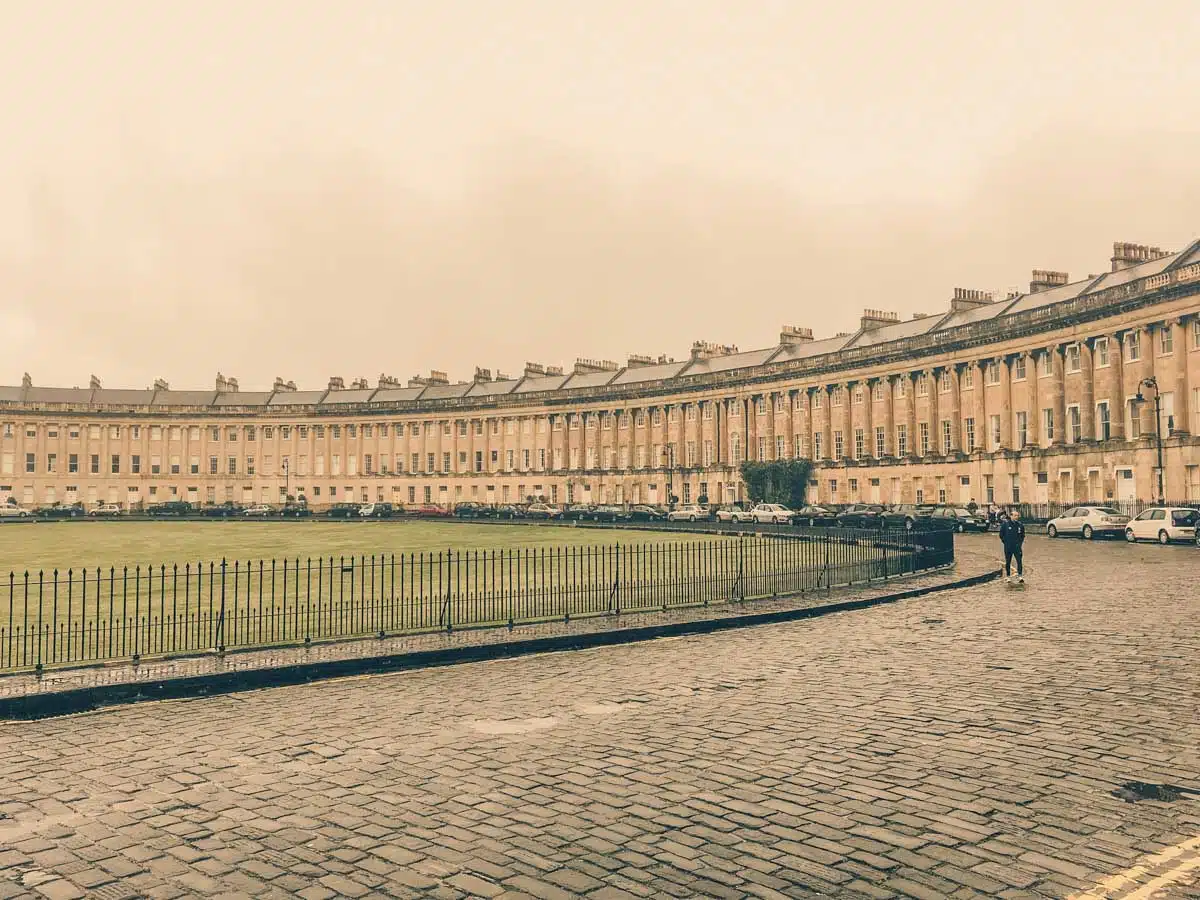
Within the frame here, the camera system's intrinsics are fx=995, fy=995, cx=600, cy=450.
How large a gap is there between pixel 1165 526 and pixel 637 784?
37.0 m

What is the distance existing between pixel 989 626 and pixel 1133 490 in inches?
1771

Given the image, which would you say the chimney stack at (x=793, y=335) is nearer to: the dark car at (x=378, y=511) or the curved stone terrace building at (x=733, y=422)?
the curved stone terrace building at (x=733, y=422)

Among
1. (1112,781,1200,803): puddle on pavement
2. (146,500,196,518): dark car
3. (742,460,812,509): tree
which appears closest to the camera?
(1112,781,1200,803): puddle on pavement

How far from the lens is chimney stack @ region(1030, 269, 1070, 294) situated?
69125 millimetres

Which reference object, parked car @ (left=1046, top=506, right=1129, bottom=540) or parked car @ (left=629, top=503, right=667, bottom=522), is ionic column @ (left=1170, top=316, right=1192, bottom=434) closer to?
parked car @ (left=1046, top=506, right=1129, bottom=540)

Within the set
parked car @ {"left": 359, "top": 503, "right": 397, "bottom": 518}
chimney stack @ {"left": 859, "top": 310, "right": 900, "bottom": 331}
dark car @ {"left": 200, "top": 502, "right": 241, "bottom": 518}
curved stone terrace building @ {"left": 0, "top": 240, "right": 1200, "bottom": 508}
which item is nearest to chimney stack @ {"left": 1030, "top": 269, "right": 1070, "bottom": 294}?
curved stone terrace building @ {"left": 0, "top": 240, "right": 1200, "bottom": 508}

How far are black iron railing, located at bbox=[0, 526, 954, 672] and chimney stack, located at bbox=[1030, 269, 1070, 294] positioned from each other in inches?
1885

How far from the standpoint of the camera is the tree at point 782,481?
272 ft

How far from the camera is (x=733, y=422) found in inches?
3612

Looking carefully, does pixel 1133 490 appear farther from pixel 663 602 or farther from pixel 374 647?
pixel 374 647

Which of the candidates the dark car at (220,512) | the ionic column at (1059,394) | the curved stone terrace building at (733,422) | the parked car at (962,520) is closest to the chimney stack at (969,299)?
the curved stone terrace building at (733,422)

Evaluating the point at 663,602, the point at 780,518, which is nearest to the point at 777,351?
the point at 780,518

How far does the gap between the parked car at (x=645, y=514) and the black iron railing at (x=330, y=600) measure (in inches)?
1401

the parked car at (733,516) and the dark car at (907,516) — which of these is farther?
the parked car at (733,516)
